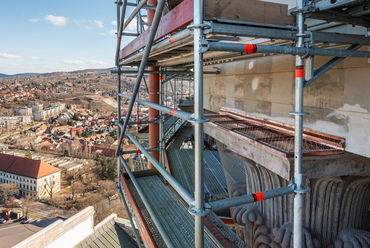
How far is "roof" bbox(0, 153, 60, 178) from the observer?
42.8m

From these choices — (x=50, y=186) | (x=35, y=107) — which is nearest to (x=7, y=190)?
(x=50, y=186)

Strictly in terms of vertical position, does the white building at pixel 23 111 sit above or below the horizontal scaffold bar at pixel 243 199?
below

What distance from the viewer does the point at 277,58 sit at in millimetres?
4023

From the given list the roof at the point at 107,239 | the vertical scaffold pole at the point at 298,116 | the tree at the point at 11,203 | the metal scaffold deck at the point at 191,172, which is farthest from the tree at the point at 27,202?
the vertical scaffold pole at the point at 298,116

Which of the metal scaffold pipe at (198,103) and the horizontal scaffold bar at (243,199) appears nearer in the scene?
the metal scaffold pipe at (198,103)

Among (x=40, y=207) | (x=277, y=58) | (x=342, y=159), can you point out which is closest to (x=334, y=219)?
(x=342, y=159)

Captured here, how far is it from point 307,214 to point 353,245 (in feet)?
2.24

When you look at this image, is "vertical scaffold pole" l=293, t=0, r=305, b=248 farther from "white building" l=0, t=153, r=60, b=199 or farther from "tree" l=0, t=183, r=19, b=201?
"tree" l=0, t=183, r=19, b=201

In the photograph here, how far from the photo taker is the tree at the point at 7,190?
39844 mm

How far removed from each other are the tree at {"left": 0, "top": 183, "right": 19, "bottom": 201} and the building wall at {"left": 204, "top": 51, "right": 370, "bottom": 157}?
45.9 m

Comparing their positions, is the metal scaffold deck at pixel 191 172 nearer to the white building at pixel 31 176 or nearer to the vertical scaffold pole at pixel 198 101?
the vertical scaffold pole at pixel 198 101

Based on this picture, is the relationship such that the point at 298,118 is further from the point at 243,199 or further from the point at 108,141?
the point at 108,141

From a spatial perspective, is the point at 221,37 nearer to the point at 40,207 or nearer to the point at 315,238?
the point at 315,238

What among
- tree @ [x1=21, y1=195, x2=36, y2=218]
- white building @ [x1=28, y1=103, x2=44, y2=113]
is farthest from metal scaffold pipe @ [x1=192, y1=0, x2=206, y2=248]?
white building @ [x1=28, y1=103, x2=44, y2=113]
